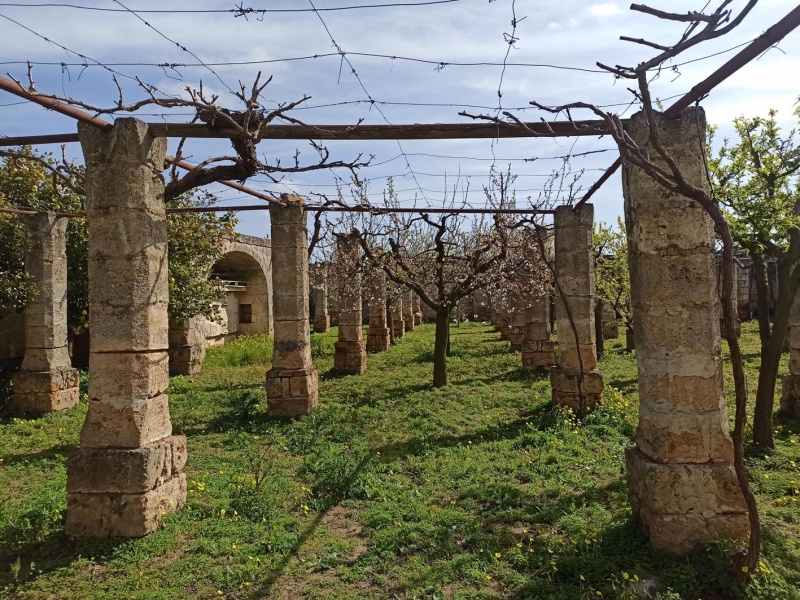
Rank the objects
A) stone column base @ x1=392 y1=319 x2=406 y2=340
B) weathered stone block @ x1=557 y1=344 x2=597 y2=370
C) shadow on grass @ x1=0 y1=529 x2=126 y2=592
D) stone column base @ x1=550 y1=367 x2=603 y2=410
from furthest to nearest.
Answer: stone column base @ x1=392 y1=319 x2=406 y2=340 < weathered stone block @ x1=557 y1=344 x2=597 y2=370 < stone column base @ x1=550 y1=367 x2=603 y2=410 < shadow on grass @ x1=0 y1=529 x2=126 y2=592

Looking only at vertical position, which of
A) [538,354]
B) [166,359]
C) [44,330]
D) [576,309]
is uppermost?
[576,309]

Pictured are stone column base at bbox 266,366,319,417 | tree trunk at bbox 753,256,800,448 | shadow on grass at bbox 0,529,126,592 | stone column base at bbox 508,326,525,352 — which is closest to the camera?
shadow on grass at bbox 0,529,126,592

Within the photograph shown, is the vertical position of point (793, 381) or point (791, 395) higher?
point (793, 381)

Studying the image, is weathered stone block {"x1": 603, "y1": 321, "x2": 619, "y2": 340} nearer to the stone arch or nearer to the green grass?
the green grass

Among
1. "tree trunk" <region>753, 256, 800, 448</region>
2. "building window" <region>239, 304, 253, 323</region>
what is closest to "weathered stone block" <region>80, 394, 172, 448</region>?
"tree trunk" <region>753, 256, 800, 448</region>

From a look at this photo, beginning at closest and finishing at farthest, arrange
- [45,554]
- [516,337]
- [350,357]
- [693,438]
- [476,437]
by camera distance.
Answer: [693,438]
[45,554]
[476,437]
[350,357]
[516,337]

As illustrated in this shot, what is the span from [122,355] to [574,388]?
22.0 ft

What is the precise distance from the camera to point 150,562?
4375 mm

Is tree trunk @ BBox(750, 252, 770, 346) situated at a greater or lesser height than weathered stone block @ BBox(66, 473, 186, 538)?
greater

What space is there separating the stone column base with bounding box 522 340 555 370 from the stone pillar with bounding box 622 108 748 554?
937cm

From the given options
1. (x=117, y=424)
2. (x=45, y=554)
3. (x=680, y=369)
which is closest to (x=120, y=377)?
(x=117, y=424)

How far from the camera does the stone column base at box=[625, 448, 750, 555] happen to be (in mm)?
3965

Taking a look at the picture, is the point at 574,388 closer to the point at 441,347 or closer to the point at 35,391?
the point at 441,347

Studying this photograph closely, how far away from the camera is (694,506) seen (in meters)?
3.99
